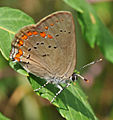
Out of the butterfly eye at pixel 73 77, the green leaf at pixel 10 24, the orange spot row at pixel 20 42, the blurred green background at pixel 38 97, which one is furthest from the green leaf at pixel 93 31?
the orange spot row at pixel 20 42

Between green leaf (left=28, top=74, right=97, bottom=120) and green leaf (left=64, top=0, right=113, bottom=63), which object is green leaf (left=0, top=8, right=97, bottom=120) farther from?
green leaf (left=64, top=0, right=113, bottom=63)

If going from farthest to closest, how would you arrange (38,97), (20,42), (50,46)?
(38,97) < (50,46) < (20,42)

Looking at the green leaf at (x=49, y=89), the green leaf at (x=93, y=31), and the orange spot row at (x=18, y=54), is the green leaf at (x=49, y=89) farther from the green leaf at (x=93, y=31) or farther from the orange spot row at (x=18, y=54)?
the green leaf at (x=93, y=31)

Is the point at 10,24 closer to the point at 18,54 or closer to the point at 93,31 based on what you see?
the point at 18,54

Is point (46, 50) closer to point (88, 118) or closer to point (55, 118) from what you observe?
point (88, 118)

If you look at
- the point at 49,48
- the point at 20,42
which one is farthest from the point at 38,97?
the point at 20,42

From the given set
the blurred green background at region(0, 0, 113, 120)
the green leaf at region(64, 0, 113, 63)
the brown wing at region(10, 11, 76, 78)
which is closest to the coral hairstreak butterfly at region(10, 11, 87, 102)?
the brown wing at region(10, 11, 76, 78)
